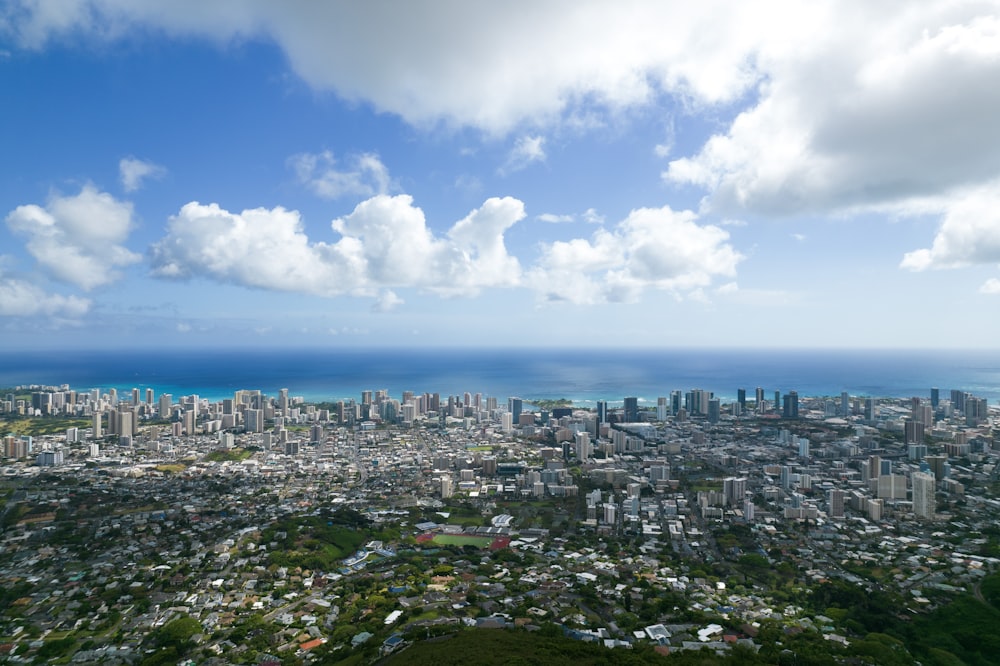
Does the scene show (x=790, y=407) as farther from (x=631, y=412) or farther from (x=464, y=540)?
(x=464, y=540)

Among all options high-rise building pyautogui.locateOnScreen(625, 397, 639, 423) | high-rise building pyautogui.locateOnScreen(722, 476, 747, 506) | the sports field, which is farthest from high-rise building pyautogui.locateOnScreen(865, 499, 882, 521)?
high-rise building pyautogui.locateOnScreen(625, 397, 639, 423)

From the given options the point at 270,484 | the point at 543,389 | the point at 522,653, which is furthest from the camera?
the point at 543,389

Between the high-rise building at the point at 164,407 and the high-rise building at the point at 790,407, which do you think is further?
the high-rise building at the point at 164,407

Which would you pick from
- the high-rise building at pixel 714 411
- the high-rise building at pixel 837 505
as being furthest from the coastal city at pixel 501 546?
the high-rise building at pixel 714 411

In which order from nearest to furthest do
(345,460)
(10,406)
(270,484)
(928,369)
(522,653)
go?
(522,653) → (270,484) → (345,460) → (10,406) → (928,369)

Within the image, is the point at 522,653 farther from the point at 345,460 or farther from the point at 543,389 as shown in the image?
the point at 543,389

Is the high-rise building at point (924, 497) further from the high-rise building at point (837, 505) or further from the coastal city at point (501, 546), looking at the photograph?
the high-rise building at point (837, 505)

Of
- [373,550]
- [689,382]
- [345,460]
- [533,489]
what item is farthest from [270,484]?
[689,382]
